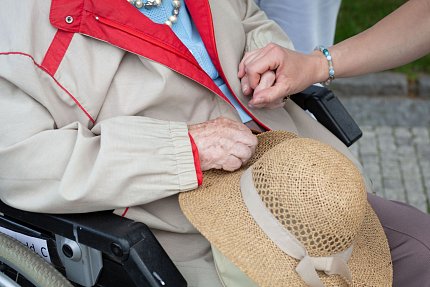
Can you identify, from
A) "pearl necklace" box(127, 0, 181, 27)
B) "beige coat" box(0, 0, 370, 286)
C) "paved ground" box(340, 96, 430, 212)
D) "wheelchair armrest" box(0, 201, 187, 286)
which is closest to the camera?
"wheelchair armrest" box(0, 201, 187, 286)

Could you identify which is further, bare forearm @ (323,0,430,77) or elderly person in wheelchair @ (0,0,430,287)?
bare forearm @ (323,0,430,77)

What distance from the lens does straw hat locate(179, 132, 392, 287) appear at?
1.78 meters

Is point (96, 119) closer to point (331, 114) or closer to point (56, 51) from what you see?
point (56, 51)

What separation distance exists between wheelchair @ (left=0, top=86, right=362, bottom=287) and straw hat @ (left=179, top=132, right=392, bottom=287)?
0.48 ft

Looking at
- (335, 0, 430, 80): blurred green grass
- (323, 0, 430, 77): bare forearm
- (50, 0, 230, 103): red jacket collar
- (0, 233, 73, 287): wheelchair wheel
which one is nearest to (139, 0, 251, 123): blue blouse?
(50, 0, 230, 103): red jacket collar

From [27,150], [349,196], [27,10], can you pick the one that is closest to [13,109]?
[27,150]

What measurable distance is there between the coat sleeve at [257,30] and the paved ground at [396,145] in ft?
5.96

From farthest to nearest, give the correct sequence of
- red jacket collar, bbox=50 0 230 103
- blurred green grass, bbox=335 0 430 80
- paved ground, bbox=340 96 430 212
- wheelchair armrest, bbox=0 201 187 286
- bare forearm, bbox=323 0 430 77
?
blurred green grass, bbox=335 0 430 80 → paved ground, bbox=340 96 430 212 → bare forearm, bbox=323 0 430 77 → red jacket collar, bbox=50 0 230 103 → wheelchair armrest, bbox=0 201 187 286

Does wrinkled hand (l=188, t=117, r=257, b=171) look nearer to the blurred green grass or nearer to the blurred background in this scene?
the blurred background

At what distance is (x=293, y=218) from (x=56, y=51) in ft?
2.49

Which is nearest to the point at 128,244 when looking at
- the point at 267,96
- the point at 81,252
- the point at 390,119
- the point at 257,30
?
the point at 81,252

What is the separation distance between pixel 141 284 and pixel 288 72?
858mm

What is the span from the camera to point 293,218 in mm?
1806

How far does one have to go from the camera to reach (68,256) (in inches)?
76.9
